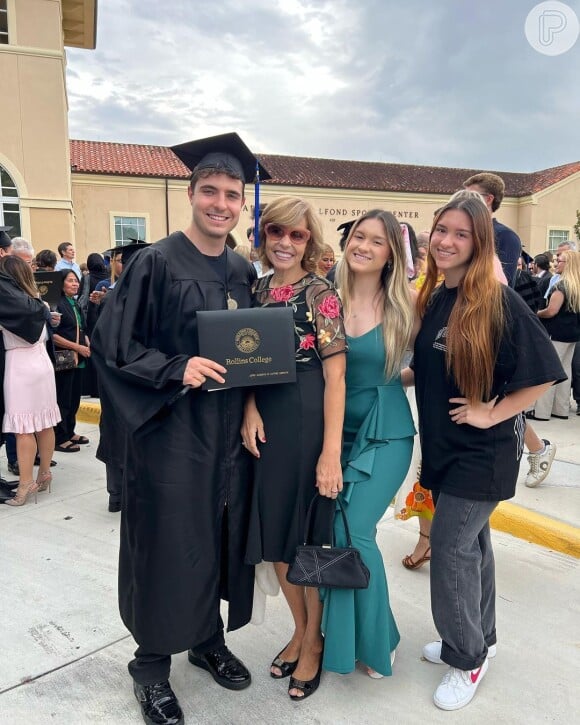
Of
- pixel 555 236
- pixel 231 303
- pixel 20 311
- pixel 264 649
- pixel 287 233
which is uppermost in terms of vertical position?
pixel 555 236

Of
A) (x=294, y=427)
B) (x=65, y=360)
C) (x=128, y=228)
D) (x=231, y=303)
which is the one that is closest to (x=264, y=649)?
(x=294, y=427)

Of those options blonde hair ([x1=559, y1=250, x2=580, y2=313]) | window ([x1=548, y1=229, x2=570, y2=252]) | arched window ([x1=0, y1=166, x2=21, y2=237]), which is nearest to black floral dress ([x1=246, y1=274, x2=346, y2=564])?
blonde hair ([x1=559, y1=250, x2=580, y2=313])

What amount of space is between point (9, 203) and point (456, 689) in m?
17.2

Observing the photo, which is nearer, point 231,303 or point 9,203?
point 231,303

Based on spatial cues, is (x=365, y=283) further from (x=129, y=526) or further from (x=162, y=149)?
(x=162, y=149)

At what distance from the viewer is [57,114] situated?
15.9m

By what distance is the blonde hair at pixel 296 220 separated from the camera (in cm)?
222

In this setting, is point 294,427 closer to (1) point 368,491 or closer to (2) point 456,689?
(1) point 368,491

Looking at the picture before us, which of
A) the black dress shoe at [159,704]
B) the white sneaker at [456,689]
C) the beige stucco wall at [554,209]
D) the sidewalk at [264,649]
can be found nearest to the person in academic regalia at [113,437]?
the sidewalk at [264,649]

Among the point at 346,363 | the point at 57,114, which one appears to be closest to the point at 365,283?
the point at 346,363

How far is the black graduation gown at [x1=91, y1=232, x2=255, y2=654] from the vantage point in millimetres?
2037

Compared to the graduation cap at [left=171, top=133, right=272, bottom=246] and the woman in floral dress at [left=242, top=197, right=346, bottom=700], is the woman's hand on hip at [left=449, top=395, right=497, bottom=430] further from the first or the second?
the graduation cap at [left=171, top=133, right=272, bottom=246]

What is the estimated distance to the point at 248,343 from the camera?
1.96 m

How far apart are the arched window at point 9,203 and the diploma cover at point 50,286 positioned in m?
12.1
